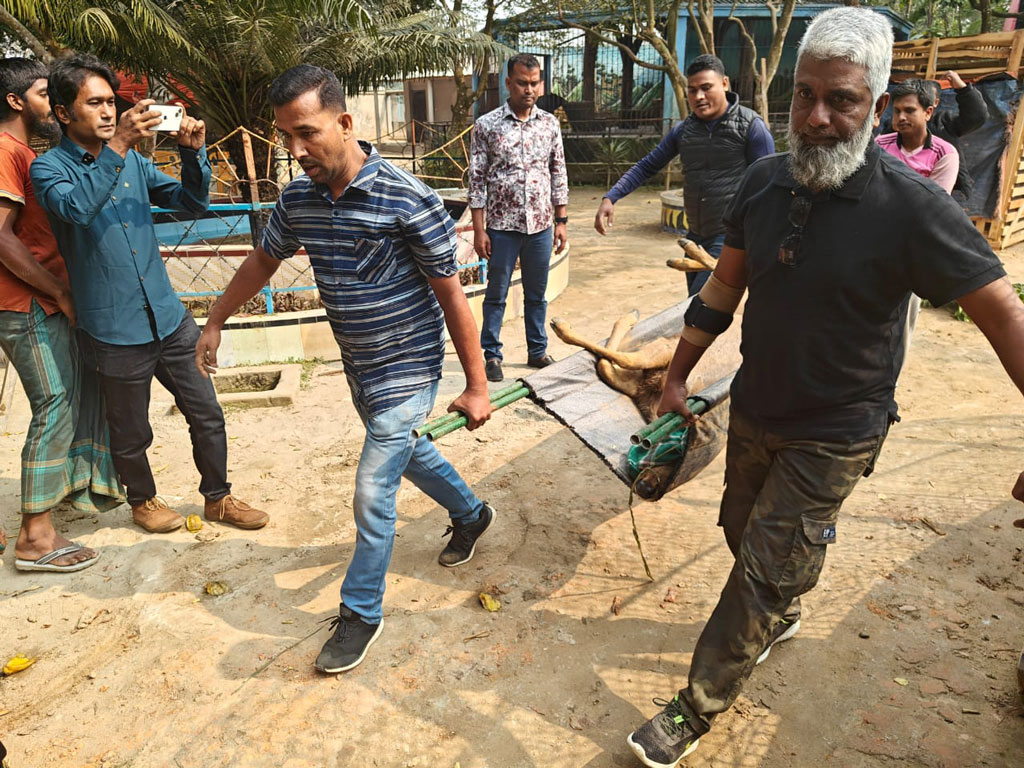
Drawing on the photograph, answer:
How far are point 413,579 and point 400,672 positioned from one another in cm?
55

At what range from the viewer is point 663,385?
3.08 metres

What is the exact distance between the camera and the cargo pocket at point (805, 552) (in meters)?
1.95

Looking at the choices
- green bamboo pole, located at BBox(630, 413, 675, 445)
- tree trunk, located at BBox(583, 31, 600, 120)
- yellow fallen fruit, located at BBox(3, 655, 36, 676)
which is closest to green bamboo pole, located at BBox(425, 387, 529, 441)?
green bamboo pole, located at BBox(630, 413, 675, 445)

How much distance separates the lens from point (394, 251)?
2.43 meters

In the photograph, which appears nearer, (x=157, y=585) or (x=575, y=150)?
(x=157, y=585)

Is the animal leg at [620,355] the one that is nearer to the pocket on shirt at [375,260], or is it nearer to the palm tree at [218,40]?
the pocket on shirt at [375,260]

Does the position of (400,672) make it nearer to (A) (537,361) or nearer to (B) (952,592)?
(B) (952,592)

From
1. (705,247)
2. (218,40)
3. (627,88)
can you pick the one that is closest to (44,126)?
(705,247)

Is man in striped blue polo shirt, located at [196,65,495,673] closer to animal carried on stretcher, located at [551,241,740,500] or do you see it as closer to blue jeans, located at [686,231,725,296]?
animal carried on stretcher, located at [551,241,740,500]

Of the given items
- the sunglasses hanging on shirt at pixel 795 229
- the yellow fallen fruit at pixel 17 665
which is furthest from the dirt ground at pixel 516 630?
the sunglasses hanging on shirt at pixel 795 229

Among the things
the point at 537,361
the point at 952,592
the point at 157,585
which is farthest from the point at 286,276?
the point at 952,592

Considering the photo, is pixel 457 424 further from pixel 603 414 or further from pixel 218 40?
pixel 218 40

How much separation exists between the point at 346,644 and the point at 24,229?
85.0 inches

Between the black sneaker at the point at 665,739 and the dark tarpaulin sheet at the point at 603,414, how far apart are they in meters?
0.84
